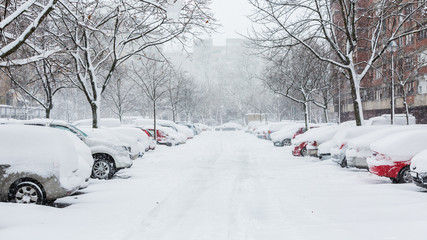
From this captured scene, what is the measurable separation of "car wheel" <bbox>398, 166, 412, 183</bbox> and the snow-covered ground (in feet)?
1.01

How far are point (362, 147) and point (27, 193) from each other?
9206 mm

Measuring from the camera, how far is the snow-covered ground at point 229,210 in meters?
5.92

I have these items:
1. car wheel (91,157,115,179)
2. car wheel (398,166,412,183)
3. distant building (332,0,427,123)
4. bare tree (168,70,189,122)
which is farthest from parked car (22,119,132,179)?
bare tree (168,70,189,122)

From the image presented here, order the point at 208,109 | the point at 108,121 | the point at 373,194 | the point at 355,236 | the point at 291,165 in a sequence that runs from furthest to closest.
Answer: the point at 208,109 → the point at 108,121 → the point at 291,165 → the point at 373,194 → the point at 355,236

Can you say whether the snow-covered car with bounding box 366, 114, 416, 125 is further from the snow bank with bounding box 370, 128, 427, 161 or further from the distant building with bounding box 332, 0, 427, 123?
the snow bank with bounding box 370, 128, 427, 161

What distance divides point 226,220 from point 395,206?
10.9ft

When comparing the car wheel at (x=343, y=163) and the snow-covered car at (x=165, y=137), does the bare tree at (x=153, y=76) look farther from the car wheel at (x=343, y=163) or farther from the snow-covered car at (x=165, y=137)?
the car wheel at (x=343, y=163)

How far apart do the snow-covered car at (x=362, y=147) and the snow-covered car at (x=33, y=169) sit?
8.19 meters

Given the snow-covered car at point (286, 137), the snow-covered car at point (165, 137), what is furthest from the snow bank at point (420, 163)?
the snow-covered car at point (165, 137)

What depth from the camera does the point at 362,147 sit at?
12031 millimetres

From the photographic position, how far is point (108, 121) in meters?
26.0

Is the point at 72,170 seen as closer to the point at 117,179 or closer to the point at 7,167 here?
the point at 7,167

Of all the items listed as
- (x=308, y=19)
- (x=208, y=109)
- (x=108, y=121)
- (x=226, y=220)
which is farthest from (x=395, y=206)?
(x=208, y=109)

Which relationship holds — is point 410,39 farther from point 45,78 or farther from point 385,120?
point 45,78
